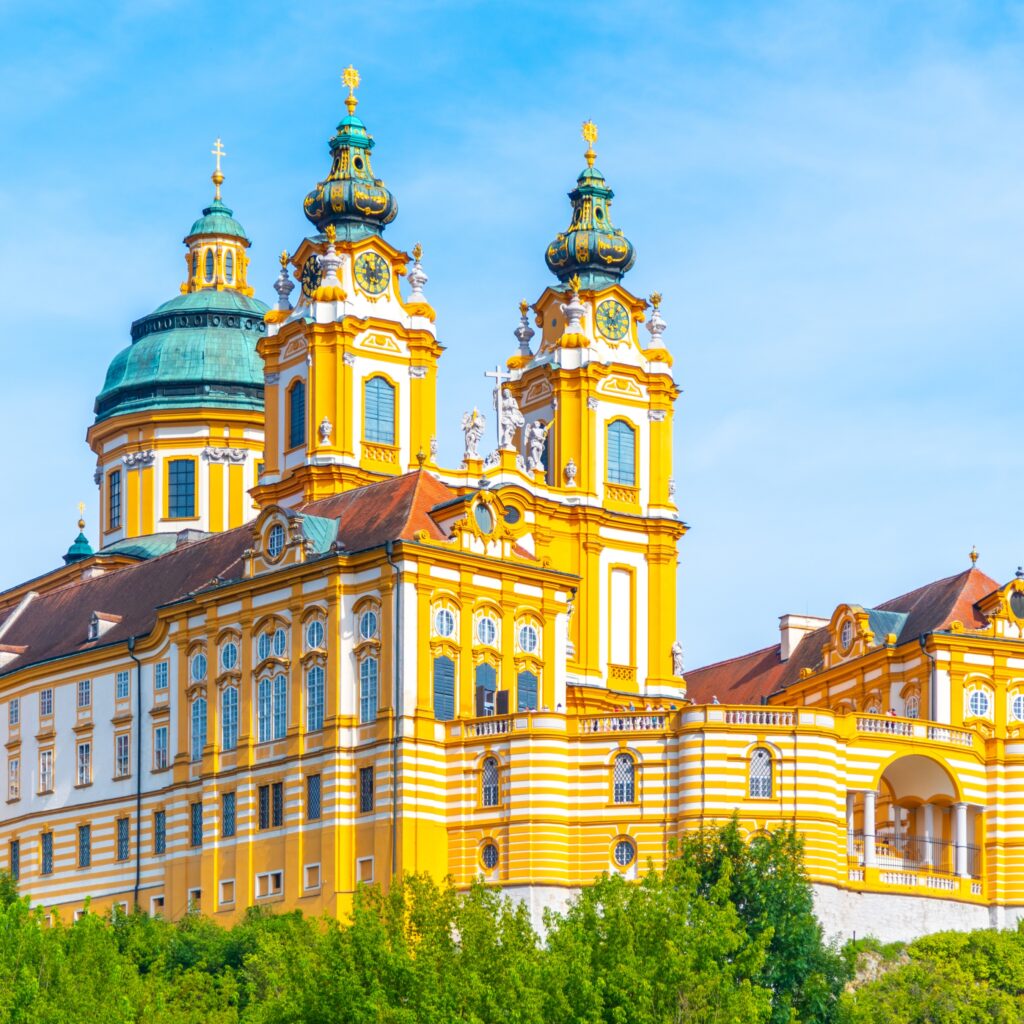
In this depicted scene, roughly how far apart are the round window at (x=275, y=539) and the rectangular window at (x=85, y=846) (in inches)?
521

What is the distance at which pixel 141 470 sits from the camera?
158 m

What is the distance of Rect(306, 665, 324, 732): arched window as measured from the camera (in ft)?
418

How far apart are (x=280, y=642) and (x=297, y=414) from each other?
721 inches

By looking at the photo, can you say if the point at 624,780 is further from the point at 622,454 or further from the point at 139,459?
the point at 139,459

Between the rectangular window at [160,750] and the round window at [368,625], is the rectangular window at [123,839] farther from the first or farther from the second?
the round window at [368,625]

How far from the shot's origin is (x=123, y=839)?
134875 millimetres

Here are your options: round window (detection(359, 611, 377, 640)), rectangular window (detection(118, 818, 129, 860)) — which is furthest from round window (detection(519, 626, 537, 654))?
rectangular window (detection(118, 818, 129, 860))

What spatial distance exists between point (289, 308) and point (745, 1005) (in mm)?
54136

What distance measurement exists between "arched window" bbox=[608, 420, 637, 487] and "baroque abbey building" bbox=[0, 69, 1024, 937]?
0.12 meters

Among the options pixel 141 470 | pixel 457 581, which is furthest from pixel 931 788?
pixel 141 470

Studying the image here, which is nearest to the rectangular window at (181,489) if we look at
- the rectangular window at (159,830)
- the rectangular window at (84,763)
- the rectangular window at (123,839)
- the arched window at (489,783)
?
the rectangular window at (84,763)

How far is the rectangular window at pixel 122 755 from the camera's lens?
13562 centimetres

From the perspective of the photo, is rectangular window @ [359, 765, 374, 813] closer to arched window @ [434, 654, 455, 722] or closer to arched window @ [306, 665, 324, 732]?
arched window @ [306, 665, 324, 732]

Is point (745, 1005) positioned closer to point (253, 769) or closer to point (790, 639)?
point (253, 769)
